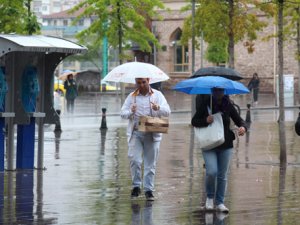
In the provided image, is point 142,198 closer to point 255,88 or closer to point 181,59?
point 255,88

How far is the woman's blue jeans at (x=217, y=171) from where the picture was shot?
43.0 ft

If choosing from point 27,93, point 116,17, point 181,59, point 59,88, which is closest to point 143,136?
point 27,93

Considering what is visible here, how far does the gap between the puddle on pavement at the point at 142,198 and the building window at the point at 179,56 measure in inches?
2132

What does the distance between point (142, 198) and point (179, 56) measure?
65.9 meters

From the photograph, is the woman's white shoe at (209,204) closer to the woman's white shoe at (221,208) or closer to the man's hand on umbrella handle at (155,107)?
the woman's white shoe at (221,208)

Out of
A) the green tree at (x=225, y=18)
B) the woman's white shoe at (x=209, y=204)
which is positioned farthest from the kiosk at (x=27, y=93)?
the green tree at (x=225, y=18)

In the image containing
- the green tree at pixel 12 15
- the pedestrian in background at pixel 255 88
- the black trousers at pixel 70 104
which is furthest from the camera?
the pedestrian in background at pixel 255 88

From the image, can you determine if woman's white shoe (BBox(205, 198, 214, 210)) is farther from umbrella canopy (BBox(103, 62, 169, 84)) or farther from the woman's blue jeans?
umbrella canopy (BBox(103, 62, 169, 84))

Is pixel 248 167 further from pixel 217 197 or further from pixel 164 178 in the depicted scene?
pixel 217 197

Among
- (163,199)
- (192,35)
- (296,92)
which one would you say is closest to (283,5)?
(163,199)

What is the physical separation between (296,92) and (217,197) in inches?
1998

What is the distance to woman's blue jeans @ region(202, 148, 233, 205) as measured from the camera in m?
13.1

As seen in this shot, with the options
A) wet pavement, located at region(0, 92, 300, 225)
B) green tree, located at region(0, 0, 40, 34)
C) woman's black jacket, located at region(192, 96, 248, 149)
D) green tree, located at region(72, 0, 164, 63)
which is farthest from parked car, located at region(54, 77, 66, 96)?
woman's black jacket, located at region(192, 96, 248, 149)

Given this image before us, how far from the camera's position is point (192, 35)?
3344 centimetres
